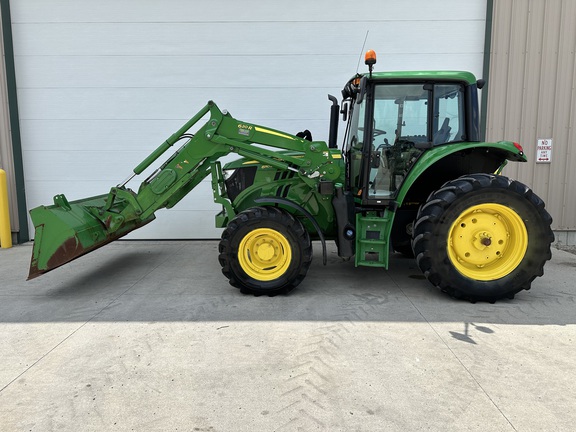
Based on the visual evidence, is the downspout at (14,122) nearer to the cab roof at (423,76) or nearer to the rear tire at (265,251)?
the rear tire at (265,251)

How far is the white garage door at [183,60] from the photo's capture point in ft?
20.9

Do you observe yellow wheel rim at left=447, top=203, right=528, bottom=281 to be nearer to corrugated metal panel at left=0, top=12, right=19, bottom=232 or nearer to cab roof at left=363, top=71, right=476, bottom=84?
cab roof at left=363, top=71, right=476, bottom=84

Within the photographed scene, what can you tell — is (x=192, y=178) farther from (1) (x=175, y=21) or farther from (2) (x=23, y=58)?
(2) (x=23, y=58)

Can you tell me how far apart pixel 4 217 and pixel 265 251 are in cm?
513

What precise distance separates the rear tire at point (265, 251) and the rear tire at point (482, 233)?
3.73ft

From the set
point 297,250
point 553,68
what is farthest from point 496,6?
point 297,250

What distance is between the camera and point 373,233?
4.01m

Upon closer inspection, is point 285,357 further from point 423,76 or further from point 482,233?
point 423,76

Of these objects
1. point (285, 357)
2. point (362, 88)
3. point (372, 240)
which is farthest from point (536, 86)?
point (285, 357)

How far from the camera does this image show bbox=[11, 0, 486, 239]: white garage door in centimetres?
636

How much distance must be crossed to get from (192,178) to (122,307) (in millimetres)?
1547

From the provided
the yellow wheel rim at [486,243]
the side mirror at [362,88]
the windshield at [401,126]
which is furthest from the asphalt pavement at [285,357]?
the side mirror at [362,88]

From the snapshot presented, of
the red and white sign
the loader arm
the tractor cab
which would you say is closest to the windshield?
the tractor cab

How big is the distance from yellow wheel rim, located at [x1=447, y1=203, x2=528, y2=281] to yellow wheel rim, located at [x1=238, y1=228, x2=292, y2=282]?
5.26 ft
